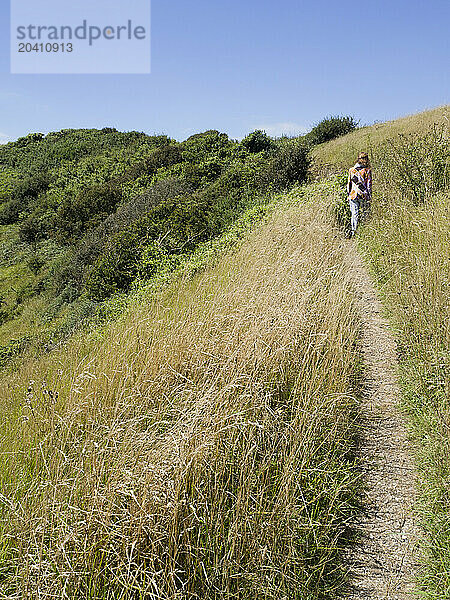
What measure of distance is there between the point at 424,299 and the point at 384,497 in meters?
2.31

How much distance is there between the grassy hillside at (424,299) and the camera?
109 inches

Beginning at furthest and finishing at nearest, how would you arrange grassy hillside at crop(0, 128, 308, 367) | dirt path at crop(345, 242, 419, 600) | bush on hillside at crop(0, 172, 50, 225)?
bush on hillside at crop(0, 172, 50, 225), grassy hillside at crop(0, 128, 308, 367), dirt path at crop(345, 242, 419, 600)

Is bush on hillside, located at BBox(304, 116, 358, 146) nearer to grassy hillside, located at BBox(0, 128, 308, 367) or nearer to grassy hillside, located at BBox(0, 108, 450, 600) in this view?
grassy hillside, located at BBox(0, 128, 308, 367)

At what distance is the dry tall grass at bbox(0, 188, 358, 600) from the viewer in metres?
2.23

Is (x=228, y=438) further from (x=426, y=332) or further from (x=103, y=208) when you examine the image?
(x=103, y=208)

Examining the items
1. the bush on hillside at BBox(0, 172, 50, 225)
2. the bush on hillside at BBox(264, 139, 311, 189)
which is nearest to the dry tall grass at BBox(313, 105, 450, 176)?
the bush on hillside at BBox(264, 139, 311, 189)

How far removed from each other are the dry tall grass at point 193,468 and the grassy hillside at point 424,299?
0.47m

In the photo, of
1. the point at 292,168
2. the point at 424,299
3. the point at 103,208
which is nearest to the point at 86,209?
the point at 103,208

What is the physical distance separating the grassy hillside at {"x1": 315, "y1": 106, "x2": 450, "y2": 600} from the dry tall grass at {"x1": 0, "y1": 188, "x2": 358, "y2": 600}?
469mm

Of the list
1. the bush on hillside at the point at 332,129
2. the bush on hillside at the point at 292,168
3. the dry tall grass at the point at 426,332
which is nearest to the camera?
the dry tall grass at the point at 426,332

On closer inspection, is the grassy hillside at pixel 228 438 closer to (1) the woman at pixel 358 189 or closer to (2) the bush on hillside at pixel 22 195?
(1) the woman at pixel 358 189

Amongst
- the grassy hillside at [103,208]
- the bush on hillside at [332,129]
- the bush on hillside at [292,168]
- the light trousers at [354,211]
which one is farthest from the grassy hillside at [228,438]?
the bush on hillside at [332,129]

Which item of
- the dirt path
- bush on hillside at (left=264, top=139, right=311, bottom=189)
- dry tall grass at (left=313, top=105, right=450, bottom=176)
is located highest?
dry tall grass at (left=313, top=105, right=450, bottom=176)

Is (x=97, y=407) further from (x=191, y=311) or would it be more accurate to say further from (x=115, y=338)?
(x=191, y=311)
